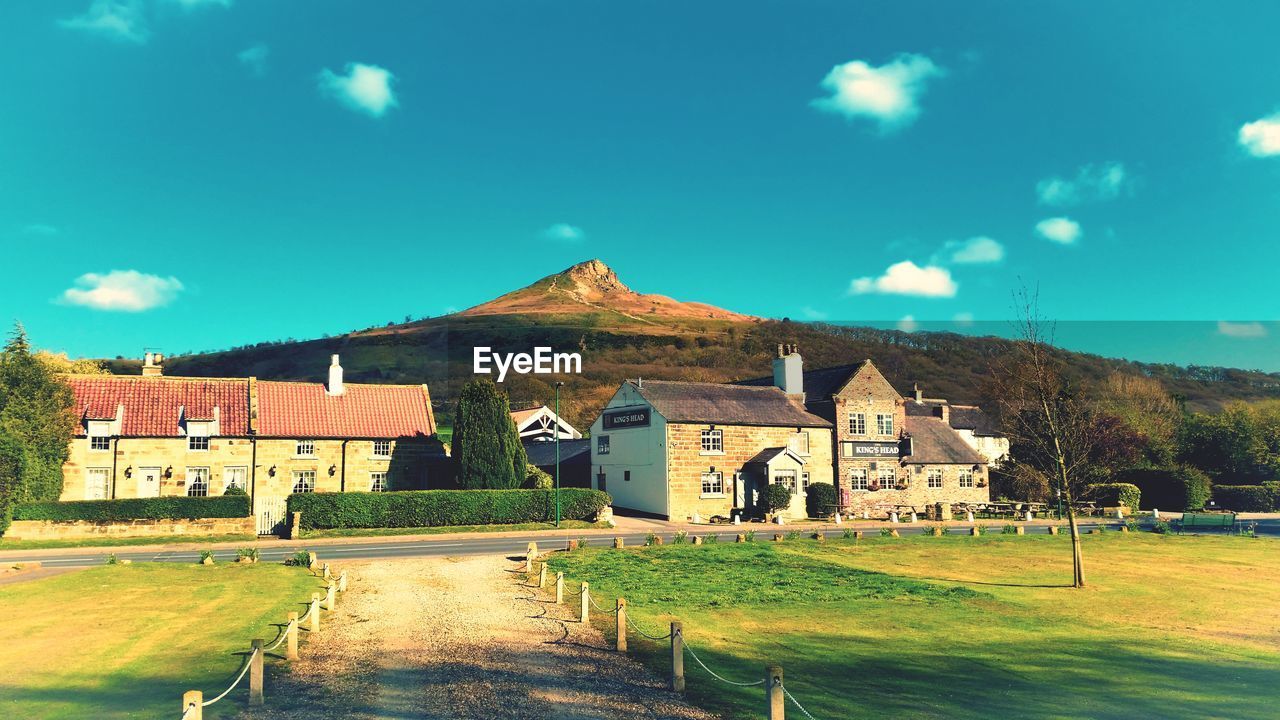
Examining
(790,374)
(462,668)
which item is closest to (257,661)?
(462,668)

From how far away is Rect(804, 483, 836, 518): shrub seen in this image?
5144 centimetres

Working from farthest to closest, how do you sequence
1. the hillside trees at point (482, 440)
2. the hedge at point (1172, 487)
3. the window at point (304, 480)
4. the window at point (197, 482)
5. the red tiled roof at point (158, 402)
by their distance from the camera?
the hedge at point (1172, 487)
the window at point (304, 480)
the hillside trees at point (482, 440)
the window at point (197, 482)
the red tiled roof at point (158, 402)

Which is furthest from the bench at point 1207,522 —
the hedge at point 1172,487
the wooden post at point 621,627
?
the wooden post at point 621,627

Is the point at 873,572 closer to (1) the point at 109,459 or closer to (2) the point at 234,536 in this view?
(2) the point at 234,536

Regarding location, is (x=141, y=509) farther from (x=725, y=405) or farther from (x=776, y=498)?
(x=776, y=498)

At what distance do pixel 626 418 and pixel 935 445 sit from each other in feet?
78.4

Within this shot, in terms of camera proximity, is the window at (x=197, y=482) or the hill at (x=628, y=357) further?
the hill at (x=628, y=357)

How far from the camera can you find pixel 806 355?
133000 millimetres

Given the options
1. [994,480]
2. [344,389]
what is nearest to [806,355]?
[994,480]

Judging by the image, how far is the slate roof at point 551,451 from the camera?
198 ft

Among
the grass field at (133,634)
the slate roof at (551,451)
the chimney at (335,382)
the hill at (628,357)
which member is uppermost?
the hill at (628,357)

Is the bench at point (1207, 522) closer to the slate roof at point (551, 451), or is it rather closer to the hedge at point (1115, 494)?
the hedge at point (1115, 494)

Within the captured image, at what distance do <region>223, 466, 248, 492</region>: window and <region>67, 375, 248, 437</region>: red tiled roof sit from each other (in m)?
1.89

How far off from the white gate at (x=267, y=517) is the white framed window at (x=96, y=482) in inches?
302
